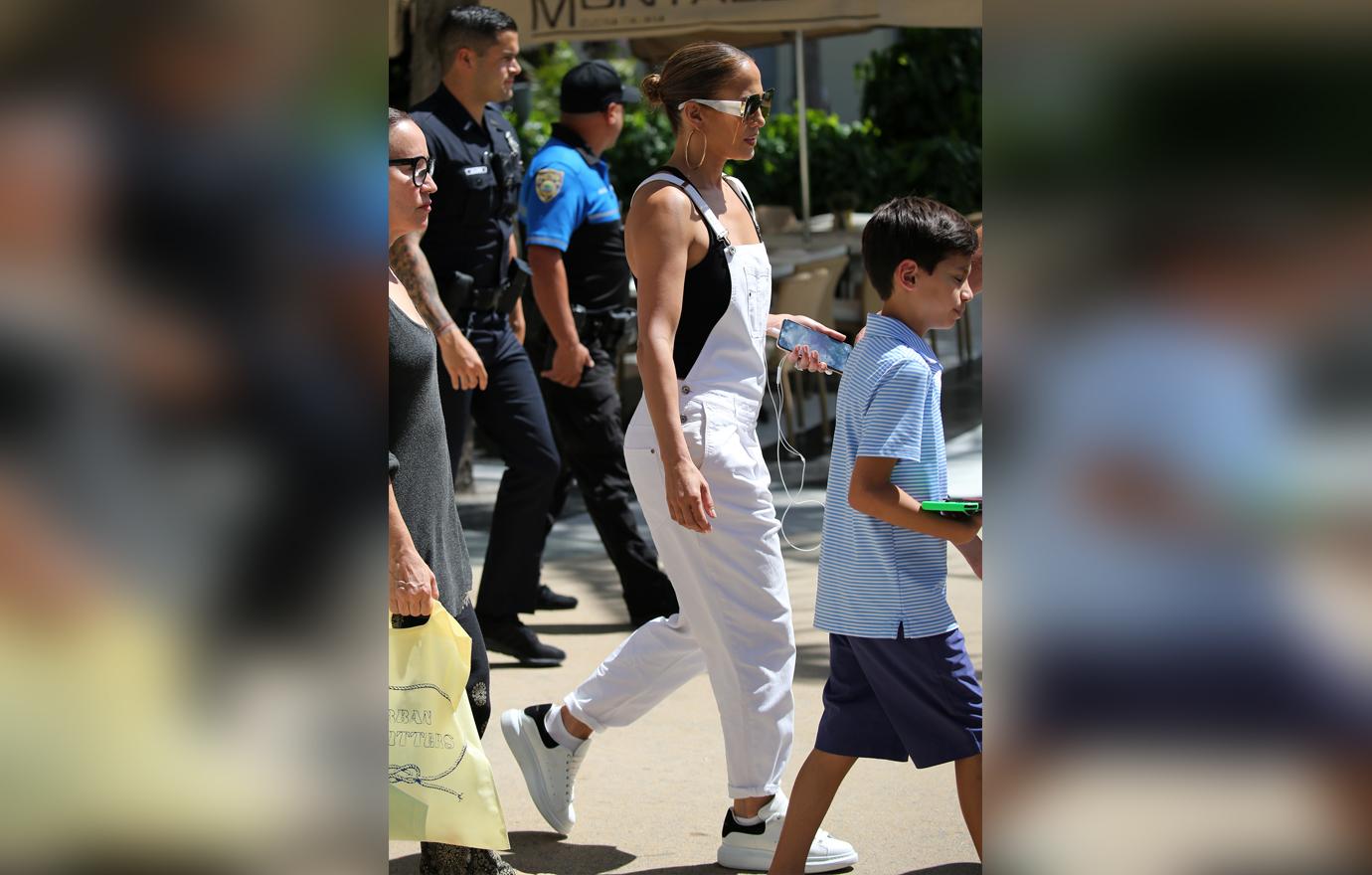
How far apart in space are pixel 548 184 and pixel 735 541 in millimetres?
2459

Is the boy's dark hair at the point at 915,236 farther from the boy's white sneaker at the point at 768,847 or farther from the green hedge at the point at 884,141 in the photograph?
the green hedge at the point at 884,141

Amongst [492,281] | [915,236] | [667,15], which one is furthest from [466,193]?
[667,15]

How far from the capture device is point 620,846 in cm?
387

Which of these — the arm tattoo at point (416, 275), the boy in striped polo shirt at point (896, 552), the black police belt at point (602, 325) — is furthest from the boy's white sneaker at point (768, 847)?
the black police belt at point (602, 325)

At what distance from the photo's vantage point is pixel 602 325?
588cm

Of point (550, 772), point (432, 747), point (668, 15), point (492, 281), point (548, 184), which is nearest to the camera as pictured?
point (432, 747)

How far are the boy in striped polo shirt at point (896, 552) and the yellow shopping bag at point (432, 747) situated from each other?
0.77m

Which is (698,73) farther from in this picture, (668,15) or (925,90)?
(925,90)

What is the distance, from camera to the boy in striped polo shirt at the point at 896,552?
3.11 meters

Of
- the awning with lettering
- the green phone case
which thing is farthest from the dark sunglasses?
the awning with lettering
